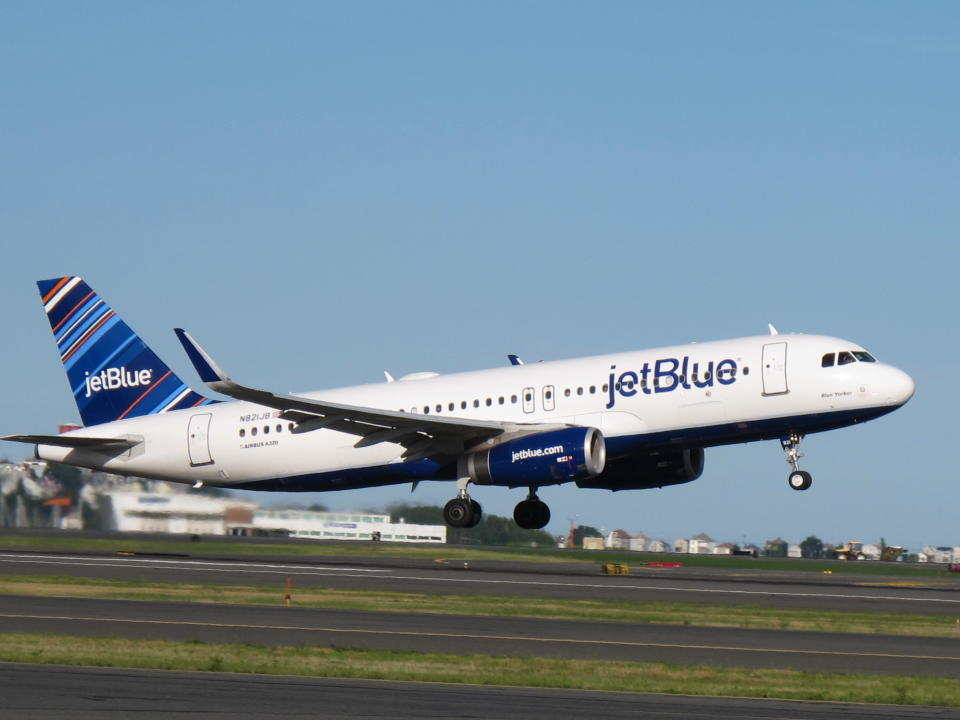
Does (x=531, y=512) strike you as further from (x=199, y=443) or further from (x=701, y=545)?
(x=701, y=545)

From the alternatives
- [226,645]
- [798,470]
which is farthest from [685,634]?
[798,470]

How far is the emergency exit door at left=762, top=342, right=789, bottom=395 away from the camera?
37250mm

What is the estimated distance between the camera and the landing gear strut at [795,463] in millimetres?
38156

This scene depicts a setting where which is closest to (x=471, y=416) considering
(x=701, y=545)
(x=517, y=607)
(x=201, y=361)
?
(x=201, y=361)

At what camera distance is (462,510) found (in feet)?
132

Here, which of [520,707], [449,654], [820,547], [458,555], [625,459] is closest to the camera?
[520,707]

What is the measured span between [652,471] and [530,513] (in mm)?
4161

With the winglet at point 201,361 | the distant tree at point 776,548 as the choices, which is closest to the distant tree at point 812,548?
the distant tree at point 776,548

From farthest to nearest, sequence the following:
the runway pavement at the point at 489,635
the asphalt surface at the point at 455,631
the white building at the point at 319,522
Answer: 1. the white building at the point at 319,522
2. the runway pavement at the point at 489,635
3. the asphalt surface at the point at 455,631

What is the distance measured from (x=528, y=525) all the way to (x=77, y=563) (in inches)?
551

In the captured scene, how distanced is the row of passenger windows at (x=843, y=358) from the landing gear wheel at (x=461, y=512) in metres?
11.1

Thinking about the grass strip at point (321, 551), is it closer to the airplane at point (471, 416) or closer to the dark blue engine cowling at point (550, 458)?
the airplane at point (471, 416)

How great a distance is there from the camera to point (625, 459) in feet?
139

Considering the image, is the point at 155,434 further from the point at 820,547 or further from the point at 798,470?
the point at 820,547
